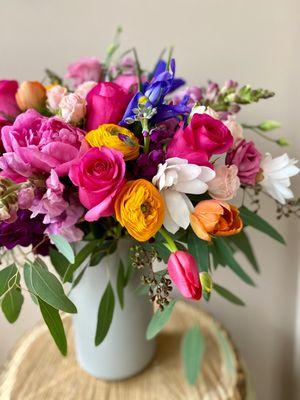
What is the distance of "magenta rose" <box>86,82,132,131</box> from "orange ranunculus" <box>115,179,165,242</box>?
106 mm

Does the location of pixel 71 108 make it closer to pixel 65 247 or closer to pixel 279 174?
pixel 65 247

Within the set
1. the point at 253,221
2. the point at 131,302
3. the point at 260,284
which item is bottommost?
the point at 260,284

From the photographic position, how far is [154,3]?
0.90 meters

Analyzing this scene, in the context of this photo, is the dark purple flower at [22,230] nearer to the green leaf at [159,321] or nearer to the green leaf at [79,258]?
the green leaf at [79,258]

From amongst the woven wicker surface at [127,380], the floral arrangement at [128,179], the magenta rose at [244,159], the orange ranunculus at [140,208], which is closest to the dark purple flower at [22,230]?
the floral arrangement at [128,179]

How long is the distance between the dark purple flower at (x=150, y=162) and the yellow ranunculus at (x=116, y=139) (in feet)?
0.04

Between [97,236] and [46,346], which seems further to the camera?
[46,346]

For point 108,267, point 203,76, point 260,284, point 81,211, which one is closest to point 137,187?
point 81,211

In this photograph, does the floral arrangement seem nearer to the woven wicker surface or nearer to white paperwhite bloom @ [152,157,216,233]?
white paperwhite bloom @ [152,157,216,233]

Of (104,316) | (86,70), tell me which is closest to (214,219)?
(104,316)

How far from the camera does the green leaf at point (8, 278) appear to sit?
55 centimetres

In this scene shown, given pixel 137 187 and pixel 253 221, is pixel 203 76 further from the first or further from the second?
pixel 137 187

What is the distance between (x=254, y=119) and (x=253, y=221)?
1.08 ft

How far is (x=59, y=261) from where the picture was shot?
0.64 m
